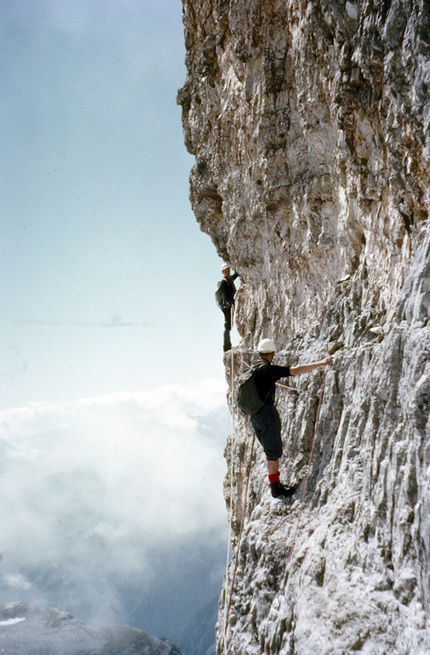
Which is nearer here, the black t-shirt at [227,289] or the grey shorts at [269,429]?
the grey shorts at [269,429]

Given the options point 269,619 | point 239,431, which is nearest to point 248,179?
point 239,431

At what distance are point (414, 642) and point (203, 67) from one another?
13.5 m

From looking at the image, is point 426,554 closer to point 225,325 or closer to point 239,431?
point 239,431

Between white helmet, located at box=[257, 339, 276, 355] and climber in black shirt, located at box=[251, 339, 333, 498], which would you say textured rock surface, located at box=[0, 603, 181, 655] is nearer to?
climber in black shirt, located at box=[251, 339, 333, 498]

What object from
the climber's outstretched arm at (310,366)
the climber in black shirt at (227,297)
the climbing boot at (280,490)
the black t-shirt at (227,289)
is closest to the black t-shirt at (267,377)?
the climber's outstretched arm at (310,366)

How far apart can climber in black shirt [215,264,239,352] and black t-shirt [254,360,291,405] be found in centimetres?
620

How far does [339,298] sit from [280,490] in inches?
140

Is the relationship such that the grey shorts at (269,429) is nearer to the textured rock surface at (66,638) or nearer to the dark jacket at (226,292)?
the dark jacket at (226,292)

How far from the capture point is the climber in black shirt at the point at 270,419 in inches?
271

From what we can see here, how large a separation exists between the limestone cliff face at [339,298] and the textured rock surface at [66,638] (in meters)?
118

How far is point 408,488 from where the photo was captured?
4164 millimetres

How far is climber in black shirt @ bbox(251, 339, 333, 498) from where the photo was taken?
6883 millimetres

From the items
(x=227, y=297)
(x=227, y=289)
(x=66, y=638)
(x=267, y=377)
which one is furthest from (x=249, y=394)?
(x=66, y=638)

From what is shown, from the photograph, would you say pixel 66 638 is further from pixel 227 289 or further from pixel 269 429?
pixel 269 429
